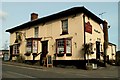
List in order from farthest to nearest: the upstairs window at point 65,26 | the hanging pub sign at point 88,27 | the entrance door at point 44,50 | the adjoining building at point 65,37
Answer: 1. the entrance door at point 44,50
2. the upstairs window at point 65,26
3. the hanging pub sign at point 88,27
4. the adjoining building at point 65,37

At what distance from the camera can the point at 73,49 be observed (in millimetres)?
22766

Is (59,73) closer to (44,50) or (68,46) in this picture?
(68,46)

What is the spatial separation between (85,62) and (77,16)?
5.05 m

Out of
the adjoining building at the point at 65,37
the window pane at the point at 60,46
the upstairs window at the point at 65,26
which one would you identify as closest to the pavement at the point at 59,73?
the adjoining building at the point at 65,37

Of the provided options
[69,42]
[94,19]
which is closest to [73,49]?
[69,42]

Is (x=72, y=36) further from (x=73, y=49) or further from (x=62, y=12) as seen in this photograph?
(x=62, y=12)

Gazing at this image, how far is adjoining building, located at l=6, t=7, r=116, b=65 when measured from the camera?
22.5 m

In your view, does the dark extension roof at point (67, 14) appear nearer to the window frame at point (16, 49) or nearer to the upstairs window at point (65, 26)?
the upstairs window at point (65, 26)

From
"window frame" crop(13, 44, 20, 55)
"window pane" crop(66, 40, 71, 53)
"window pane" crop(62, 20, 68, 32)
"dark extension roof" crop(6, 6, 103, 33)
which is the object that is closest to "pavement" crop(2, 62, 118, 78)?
"window pane" crop(66, 40, 71, 53)

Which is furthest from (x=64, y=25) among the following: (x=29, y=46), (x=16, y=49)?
(x=16, y=49)

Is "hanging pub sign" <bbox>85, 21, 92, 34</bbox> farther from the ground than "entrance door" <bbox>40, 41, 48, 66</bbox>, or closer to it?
farther from the ground

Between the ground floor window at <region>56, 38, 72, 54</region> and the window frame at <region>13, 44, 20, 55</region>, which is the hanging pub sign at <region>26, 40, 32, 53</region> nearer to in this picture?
the window frame at <region>13, 44, 20, 55</region>

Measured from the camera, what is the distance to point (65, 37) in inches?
925

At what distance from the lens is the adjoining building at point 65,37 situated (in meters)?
22.5
